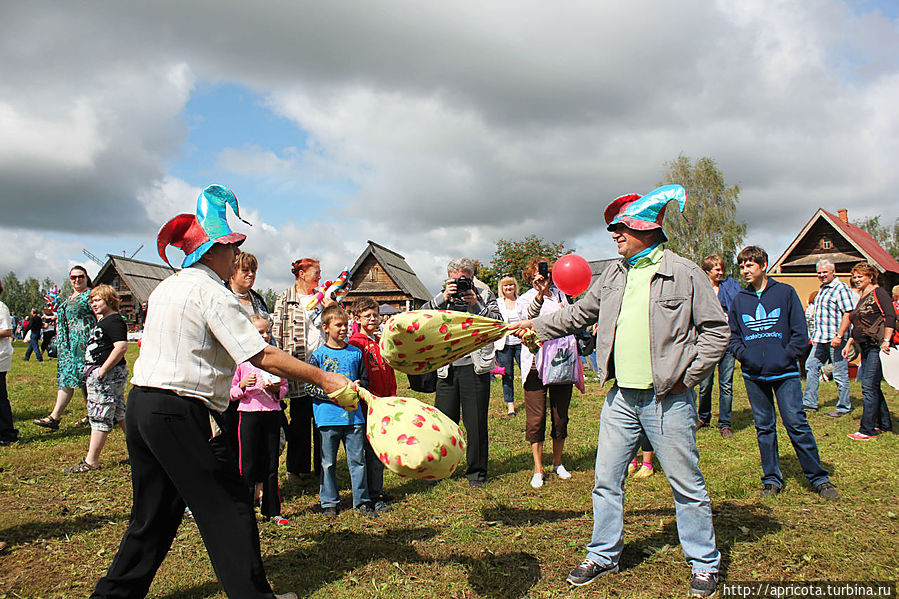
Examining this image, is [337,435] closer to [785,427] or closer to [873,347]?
[785,427]

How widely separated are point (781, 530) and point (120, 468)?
6.92 metres

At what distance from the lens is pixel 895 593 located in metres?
3.42

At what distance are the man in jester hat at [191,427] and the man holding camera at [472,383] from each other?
2.76m

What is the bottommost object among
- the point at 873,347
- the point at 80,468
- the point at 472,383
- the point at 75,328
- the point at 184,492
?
the point at 80,468

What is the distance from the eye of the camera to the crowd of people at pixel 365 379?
2910mm

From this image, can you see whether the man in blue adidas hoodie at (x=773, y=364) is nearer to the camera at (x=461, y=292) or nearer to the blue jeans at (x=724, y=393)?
the blue jeans at (x=724, y=393)

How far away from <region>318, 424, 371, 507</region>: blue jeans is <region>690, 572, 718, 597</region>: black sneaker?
278cm

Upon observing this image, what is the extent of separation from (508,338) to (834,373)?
225 inches

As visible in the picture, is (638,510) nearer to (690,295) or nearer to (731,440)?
(690,295)

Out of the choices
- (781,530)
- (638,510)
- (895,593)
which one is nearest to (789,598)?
(895,593)

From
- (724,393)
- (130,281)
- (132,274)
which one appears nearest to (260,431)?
(724,393)

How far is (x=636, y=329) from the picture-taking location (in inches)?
146

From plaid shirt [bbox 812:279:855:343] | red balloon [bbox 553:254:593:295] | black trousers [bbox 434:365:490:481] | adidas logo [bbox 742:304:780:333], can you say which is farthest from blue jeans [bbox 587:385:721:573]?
plaid shirt [bbox 812:279:855:343]

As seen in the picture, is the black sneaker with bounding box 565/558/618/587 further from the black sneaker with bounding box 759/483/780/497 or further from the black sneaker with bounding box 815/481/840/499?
the black sneaker with bounding box 815/481/840/499
